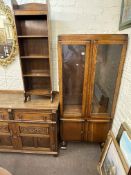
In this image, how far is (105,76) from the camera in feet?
5.80

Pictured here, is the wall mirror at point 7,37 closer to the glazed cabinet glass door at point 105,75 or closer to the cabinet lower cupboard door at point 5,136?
the cabinet lower cupboard door at point 5,136

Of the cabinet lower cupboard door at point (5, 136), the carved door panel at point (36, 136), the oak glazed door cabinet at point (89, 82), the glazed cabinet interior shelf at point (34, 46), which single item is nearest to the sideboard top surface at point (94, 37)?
the oak glazed door cabinet at point (89, 82)

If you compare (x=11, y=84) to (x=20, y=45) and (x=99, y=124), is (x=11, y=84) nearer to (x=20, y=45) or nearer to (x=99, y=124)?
(x=20, y=45)

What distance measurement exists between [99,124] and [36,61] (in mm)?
1297

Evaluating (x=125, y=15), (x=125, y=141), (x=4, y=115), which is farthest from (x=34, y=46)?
(x=125, y=141)

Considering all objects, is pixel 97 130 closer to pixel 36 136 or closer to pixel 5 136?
pixel 36 136

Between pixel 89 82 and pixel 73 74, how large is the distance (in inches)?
10.1

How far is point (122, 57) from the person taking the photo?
1.55 m

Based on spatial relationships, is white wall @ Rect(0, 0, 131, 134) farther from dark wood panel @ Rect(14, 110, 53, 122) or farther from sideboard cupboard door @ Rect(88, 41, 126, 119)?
dark wood panel @ Rect(14, 110, 53, 122)

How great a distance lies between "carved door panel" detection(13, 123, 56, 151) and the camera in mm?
1794

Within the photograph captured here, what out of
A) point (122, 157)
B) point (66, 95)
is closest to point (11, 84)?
point (66, 95)

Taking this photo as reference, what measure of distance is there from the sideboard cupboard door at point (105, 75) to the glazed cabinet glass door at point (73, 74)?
132 millimetres

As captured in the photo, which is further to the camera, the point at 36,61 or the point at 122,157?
the point at 36,61

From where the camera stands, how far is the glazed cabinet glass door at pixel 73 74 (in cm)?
162
